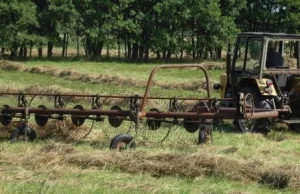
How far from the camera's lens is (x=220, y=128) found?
11.4m

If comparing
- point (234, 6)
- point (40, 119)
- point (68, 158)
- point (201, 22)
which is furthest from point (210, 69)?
point (68, 158)

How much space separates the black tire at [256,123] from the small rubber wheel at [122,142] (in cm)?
284

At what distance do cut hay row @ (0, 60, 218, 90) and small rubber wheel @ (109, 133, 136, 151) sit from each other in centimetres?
1083

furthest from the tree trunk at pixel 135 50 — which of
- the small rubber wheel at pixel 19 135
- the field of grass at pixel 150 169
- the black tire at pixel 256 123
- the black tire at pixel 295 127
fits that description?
the field of grass at pixel 150 169

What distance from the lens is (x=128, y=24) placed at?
40500 millimetres

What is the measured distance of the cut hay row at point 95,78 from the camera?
19.7 meters

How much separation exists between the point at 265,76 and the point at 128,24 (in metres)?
30.2

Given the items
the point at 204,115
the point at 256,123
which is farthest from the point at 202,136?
the point at 256,123

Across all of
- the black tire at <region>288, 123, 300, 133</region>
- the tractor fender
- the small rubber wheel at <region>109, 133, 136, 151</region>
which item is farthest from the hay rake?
the black tire at <region>288, 123, 300, 133</region>

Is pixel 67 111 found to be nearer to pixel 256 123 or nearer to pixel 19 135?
pixel 19 135

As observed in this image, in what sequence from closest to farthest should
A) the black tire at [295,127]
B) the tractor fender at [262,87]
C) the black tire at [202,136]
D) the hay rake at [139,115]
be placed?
1. the hay rake at [139,115]
2. the black tire at [202,136]
3. the tractor fender at [262,87]
4. the black tire at [295,127]

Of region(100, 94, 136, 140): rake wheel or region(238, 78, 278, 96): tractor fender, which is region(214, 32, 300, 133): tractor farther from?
region(100, 94, 136, 140): rake wheel

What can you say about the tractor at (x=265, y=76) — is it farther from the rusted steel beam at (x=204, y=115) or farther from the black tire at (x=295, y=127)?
the rusted steel beam at (x=204, y=115)

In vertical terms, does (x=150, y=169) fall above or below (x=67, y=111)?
below
